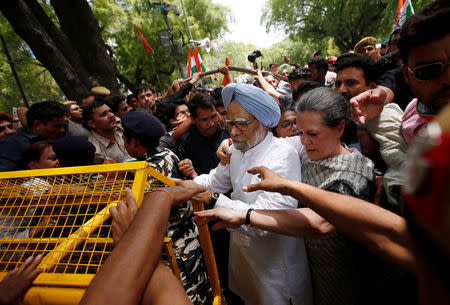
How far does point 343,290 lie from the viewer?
5.23ft

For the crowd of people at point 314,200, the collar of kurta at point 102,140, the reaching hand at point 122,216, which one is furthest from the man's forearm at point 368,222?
the collar of kurta at point 102,140

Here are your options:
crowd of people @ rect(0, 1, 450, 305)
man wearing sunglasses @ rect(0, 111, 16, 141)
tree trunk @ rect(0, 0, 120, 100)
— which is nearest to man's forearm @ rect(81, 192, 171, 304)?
crowd of people @ rect(0, 1, 450, 305)

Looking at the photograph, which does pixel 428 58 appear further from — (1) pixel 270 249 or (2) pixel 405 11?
(2) pixel 405 11

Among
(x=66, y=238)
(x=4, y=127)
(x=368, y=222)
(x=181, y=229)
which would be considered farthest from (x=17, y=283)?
(x=4, y=127)

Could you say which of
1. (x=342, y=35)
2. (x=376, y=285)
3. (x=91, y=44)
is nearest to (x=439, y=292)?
(x=376, y=285)

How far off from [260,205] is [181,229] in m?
0.82

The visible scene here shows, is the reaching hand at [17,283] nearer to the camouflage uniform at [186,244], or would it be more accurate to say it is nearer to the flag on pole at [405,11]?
the camouflage uniform at [186,244]

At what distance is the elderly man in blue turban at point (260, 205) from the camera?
1.63 meters

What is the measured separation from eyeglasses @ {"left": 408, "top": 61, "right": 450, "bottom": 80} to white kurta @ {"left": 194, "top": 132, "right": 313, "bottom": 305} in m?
0.88

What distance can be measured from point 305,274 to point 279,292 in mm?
268

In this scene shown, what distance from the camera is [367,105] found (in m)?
1.80

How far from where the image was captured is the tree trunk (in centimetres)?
716

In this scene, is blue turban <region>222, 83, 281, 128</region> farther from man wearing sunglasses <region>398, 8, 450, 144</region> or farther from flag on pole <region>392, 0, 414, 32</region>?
flag on pole <region>392, 0, 414, 32</region>

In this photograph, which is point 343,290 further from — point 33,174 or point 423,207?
point 33,174
